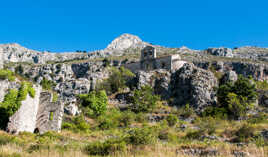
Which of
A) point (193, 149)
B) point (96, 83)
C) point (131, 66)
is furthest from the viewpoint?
point (131, 66)

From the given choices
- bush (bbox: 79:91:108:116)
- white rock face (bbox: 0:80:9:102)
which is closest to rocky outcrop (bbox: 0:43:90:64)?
bush (bbox: 79:91:108:116)

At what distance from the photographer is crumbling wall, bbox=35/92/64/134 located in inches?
893

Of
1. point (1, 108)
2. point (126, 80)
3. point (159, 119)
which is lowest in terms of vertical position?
point (159, 119)

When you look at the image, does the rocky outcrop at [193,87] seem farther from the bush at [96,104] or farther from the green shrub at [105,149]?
the green shrub at [105,149]

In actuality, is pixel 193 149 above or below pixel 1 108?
below

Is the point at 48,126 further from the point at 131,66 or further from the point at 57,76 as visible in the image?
the point at 57,76

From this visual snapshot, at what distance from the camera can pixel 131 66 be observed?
2751 inches

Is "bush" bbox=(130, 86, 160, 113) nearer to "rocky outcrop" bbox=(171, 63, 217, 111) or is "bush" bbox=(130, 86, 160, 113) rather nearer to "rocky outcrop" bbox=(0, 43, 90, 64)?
"rocky outcrop" bbox=(171, 63, 217, 111)

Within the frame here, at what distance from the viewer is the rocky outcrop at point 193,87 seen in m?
43.1

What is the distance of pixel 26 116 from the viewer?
66.8 feet

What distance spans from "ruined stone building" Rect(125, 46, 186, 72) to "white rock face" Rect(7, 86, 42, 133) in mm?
39973

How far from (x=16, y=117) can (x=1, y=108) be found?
164 centimetres

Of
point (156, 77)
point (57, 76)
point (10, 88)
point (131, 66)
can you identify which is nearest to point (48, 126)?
point (10, 88)

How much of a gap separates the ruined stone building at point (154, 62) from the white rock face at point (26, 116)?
1574 inches
